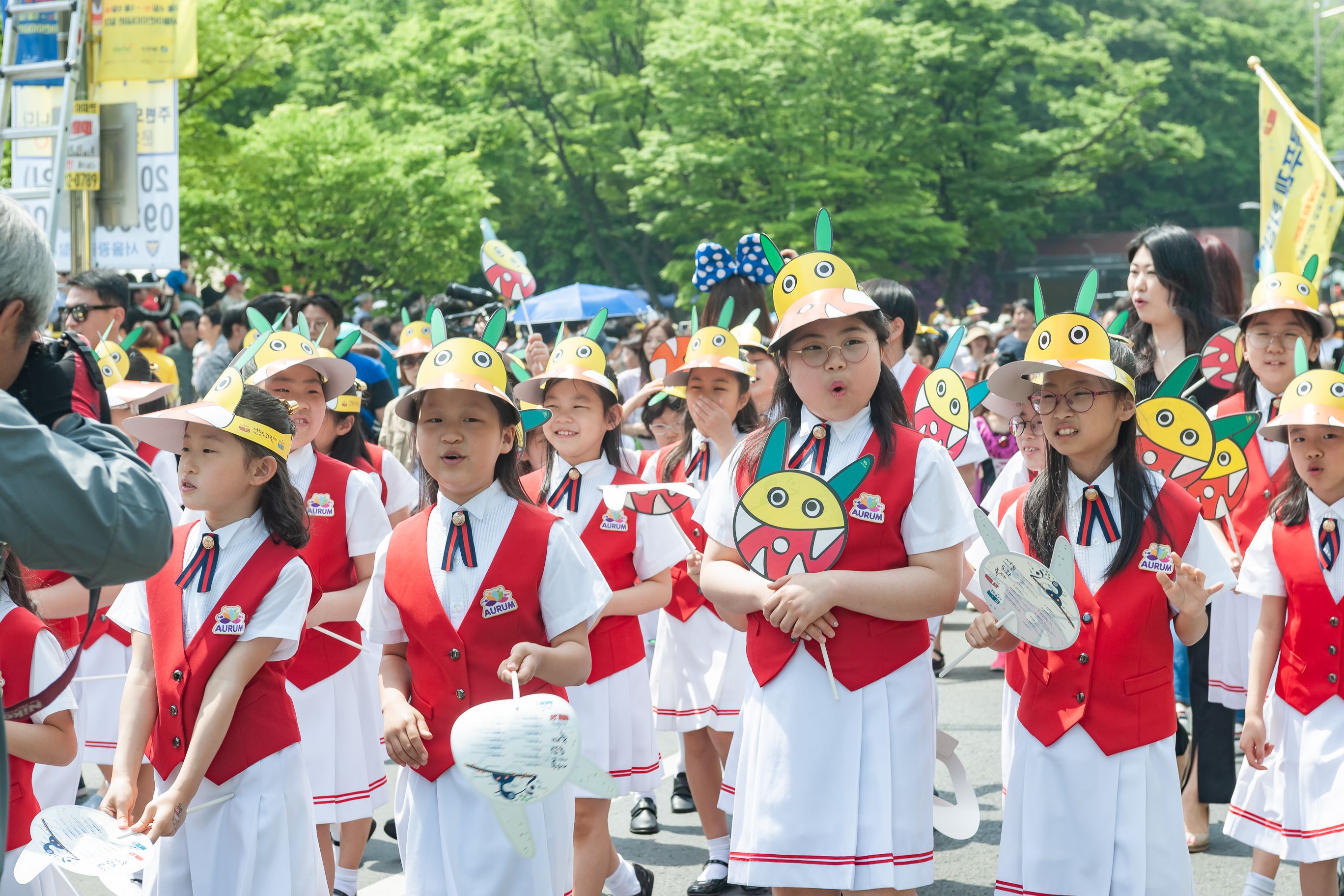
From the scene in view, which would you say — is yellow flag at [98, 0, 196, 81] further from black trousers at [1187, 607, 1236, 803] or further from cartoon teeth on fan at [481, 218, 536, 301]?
black trousers at [1187, 607, 1236, 803]

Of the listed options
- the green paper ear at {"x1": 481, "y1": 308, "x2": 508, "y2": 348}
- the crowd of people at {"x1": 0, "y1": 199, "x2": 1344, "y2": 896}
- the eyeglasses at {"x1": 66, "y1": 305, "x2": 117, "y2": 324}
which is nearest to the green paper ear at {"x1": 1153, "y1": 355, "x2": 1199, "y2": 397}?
the crowd of people at {"x1": 0, "y1": 199, "x2": 1344, "y2": 896}

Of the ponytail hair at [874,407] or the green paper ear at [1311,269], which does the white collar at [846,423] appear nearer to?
the ponytail hair at [874,407]

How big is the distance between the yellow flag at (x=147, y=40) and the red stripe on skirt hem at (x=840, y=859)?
9.27 meters

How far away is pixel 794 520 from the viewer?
3.08m

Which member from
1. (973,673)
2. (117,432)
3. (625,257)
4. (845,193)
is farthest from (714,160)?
(117,432)

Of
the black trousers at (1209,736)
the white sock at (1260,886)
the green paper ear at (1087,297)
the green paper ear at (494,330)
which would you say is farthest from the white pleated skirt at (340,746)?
the black trousers at (1209,736)

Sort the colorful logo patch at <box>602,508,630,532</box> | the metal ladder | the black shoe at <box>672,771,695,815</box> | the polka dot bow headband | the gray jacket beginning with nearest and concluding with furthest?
the gray jacket, the colorful logo patch at <box>602,508,630,532</box>, the black shoe at <box>672,771,695,815</box>, the polka dot bow headband, the metal ladder

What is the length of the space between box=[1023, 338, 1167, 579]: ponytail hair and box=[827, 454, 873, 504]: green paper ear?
0.57 metres

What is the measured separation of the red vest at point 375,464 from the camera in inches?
188

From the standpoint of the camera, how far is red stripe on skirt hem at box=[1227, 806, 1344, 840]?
3709 mm

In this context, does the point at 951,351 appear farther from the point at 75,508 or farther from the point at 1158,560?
the point at 75,508

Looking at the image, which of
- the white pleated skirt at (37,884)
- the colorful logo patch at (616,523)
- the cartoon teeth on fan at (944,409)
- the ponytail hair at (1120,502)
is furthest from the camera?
the cartoon teeth on fan at (944,409)

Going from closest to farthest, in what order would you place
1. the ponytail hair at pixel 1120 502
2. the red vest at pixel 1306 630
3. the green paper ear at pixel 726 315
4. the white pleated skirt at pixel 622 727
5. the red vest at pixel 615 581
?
the ponytail hair at pixel 1120 502 < the red vest at pixel 1306 630 < the white pleated skirt at pixel 622 727 < the red vest at pixel 615 581 < the green paper ear at pixel 726 315

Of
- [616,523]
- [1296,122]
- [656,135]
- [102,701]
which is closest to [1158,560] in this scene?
[616,523]
